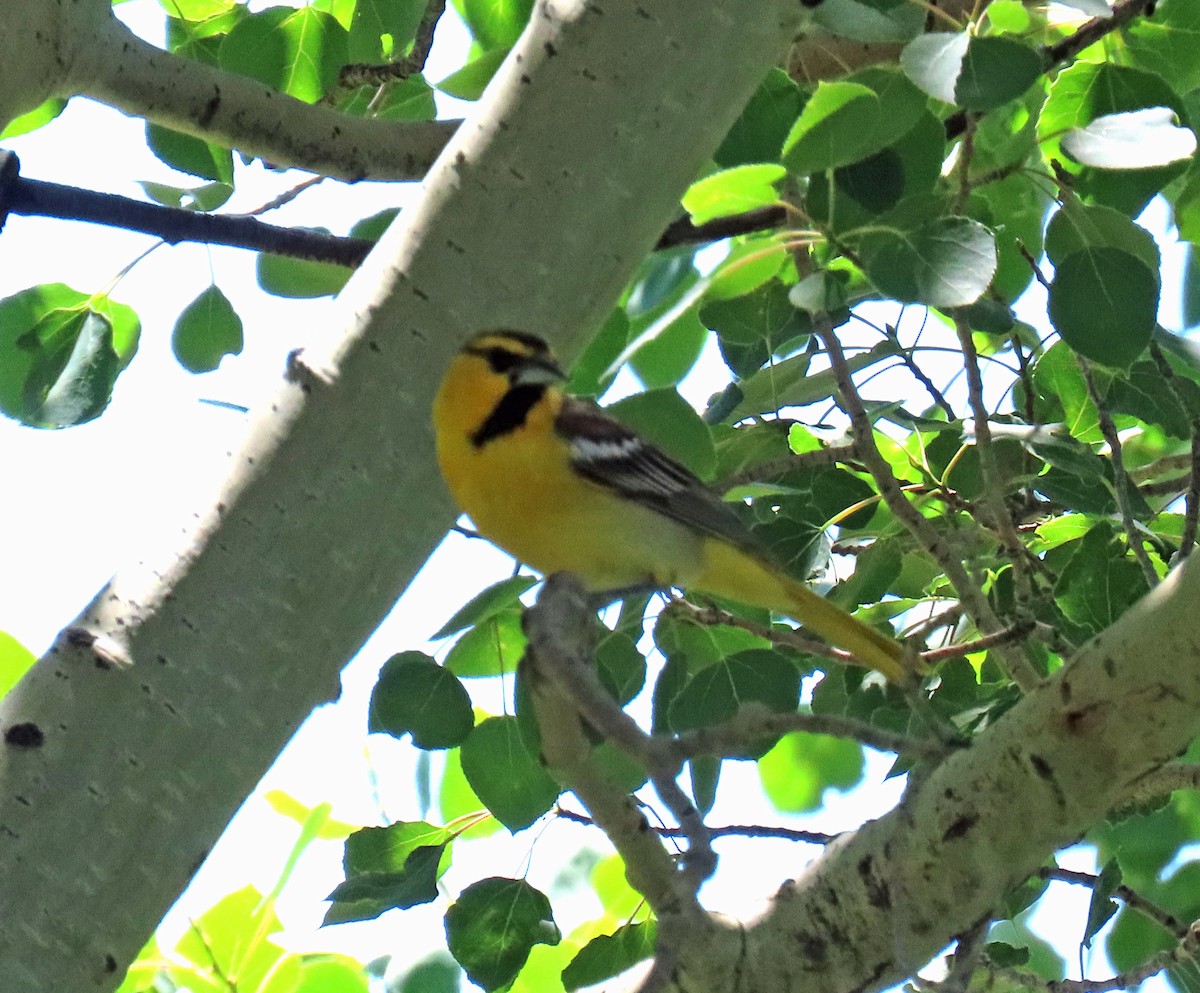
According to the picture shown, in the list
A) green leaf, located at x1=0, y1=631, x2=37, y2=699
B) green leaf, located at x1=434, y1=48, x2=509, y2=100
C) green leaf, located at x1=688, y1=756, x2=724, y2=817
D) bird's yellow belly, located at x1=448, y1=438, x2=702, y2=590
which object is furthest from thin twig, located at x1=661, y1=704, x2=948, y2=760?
green leaf, located at x1=434, y1=48, x2=509, y2=100

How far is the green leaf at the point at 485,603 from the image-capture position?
1.80m

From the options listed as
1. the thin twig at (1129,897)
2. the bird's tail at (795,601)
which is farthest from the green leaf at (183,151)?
the thin twig at (1129,897)

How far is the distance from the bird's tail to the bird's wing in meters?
0.04

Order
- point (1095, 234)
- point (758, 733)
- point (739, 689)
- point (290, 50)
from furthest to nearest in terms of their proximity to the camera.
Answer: point (290, 50)
point (739, 689)
point (1095, 234)
point (758, 733)

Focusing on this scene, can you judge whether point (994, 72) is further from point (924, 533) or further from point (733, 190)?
point (924, 533)

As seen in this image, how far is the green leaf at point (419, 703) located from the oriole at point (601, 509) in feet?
0.78

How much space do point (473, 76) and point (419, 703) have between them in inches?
40.0

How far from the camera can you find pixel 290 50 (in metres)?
2.43

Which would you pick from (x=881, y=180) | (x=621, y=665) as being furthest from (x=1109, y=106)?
(x=621, y=665)

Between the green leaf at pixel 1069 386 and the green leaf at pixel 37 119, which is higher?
the green leaf at pixel 1069 386

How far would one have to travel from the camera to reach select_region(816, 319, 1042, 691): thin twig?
181 cm

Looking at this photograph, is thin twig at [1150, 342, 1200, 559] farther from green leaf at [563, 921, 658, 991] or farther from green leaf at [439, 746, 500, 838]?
green leaf at [439, 746, 500, 838]

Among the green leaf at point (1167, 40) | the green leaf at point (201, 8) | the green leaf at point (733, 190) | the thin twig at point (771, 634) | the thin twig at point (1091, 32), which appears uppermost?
the green leaf at point (1167, 40)

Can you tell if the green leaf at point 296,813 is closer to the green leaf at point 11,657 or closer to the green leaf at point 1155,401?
the green leaf at point 11,657
